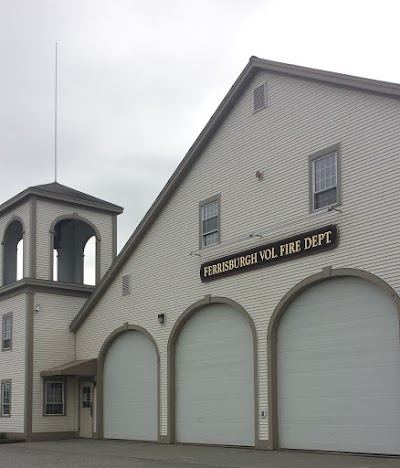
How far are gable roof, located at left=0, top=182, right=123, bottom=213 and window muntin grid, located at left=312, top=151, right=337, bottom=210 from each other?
1373cm

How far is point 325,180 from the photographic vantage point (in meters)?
18.2

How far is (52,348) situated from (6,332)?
2.44m

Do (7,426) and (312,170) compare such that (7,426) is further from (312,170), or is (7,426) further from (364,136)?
(364,136)

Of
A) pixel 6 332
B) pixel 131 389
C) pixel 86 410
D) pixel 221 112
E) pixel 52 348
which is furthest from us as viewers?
pixel 6 332

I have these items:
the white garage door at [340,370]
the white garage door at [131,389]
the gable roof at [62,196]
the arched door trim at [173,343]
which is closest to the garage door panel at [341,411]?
the white garage door at [340,370]

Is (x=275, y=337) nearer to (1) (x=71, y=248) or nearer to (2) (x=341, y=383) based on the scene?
(2) (x=341, y=383)

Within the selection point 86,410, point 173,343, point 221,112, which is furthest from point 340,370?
point 86,410

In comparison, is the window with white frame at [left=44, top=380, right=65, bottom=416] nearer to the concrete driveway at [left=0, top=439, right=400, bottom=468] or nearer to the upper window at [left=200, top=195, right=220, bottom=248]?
the concrete driveway at [left=0, top=439, right=400, bottom=468]

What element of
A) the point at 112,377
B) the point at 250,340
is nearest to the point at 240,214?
the point at 250,340

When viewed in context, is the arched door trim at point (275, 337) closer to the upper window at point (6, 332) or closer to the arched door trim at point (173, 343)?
the arched door trim at point (173, 343)

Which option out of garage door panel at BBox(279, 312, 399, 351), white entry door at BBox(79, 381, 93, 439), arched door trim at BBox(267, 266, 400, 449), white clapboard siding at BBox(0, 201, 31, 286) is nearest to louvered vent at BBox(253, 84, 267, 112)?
arched door trim at BBox(267, 266, 400, 449)

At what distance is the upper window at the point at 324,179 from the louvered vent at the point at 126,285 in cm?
918

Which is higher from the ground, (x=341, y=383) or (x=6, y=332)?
(x=6, y=332)

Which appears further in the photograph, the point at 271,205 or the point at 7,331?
the point at 7,331
